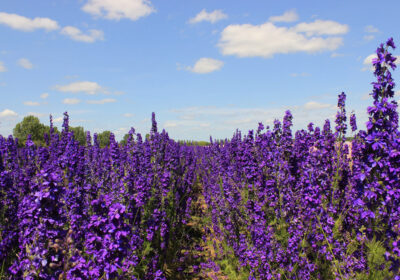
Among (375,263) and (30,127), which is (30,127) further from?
(375,263)

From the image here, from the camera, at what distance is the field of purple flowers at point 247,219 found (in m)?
2.31

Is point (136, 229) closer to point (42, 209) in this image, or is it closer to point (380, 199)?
point (42, 209)

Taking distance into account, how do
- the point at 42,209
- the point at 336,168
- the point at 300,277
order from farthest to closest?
the point at 336,168 < the point at 300,277 < the point at 42,209

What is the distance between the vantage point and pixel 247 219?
499 centimetres

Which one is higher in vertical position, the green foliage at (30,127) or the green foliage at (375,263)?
the green foliage at (30,127)

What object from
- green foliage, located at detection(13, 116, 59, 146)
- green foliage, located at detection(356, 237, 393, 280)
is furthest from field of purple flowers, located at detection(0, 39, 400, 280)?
green foliage, located at detection(13, 116, 59, 146)

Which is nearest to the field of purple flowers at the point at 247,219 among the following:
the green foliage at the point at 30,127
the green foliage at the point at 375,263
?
the green foliage at the point at 375,263

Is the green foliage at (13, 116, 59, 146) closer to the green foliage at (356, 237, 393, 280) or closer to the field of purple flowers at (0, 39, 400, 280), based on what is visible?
the field of purple flowers at (0, 39, 400, 280)

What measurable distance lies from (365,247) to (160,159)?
5081 millimetres

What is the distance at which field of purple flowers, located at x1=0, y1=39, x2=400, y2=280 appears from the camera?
2314 millimetres

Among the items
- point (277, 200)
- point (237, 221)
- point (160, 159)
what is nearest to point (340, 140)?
point (277, 200)

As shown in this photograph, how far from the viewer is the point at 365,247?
12.6 feet

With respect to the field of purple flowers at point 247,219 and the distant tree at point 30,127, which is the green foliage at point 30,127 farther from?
the field of purple flowers at point 247,219

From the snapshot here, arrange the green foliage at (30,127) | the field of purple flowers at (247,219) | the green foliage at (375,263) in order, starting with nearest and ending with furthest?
the field of purple flowers at (247,219)
the green foliage at (375,263)
the green foliage at (30,127)
